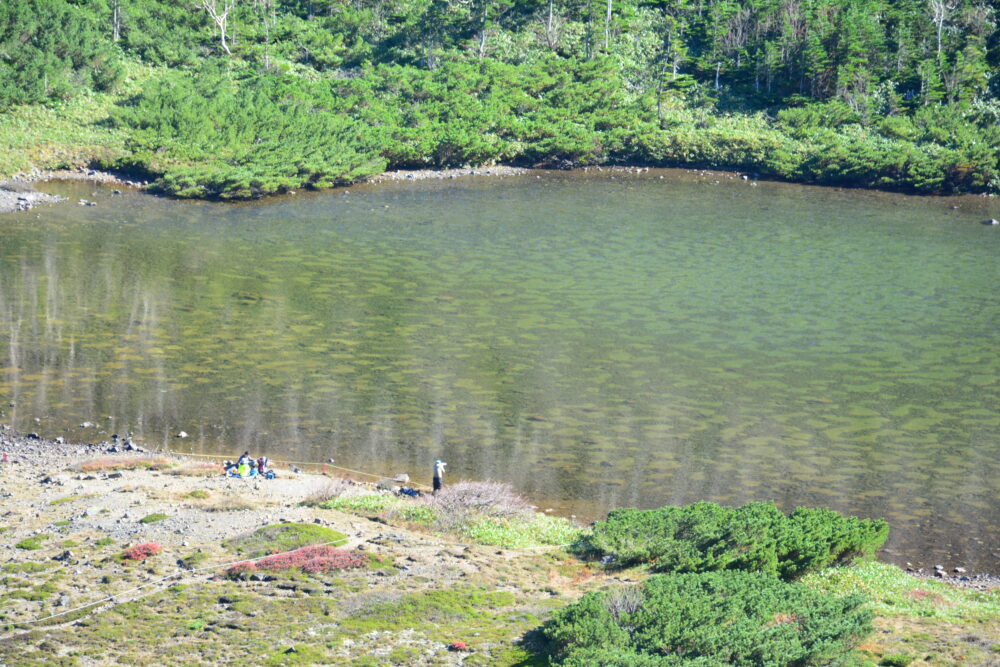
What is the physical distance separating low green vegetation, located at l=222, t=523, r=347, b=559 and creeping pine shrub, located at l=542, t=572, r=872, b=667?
353 inches

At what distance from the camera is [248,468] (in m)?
42.9

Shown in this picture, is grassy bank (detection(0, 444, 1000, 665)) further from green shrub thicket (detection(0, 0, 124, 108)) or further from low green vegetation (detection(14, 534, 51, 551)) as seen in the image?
green shrub thicket (detection(0, 0, 124, 108))

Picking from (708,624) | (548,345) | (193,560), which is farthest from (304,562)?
(548,345)

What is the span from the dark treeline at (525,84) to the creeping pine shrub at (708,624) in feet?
220

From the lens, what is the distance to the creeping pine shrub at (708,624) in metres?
27.6

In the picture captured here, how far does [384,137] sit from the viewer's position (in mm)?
104375

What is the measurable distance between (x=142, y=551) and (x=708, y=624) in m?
17.8

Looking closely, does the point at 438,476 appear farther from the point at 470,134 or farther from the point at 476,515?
the point at 470,134

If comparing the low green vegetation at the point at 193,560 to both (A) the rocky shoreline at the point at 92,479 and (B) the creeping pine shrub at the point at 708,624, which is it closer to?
(A) the rocky shoreline at the point at 92,479

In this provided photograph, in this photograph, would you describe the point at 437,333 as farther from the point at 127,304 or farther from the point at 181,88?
the point at 181,88

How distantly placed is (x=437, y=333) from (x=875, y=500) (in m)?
26.5

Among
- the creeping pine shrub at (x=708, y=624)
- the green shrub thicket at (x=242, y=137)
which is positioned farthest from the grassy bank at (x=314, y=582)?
the green shrub thicket at (x=242, y=137)

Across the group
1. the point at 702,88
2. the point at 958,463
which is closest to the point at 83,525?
the point at 958,463

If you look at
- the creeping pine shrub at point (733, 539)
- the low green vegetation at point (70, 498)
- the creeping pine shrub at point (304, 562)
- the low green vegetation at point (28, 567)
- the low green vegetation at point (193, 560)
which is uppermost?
the creeping pine shrub at point (733, 539)
